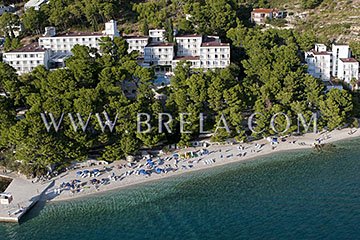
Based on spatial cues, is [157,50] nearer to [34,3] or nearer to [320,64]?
[320,64]

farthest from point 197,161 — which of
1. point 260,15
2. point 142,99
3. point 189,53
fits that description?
point 260,15

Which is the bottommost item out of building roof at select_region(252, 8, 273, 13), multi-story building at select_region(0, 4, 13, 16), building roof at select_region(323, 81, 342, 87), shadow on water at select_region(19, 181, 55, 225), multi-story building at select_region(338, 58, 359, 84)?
shadow on water at select_region(19, 181, 55, 225)

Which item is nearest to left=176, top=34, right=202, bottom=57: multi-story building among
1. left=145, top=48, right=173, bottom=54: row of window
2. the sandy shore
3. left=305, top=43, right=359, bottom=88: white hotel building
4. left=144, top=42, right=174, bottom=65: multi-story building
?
left=144, top=42, right=174, bottom=65: multi-story building

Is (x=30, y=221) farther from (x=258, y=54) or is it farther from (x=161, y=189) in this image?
(x=258, y=54)

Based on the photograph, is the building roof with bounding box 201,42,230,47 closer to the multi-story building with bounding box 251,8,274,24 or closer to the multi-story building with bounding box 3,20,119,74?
the multi-story building with bounding box 3,20,119,74

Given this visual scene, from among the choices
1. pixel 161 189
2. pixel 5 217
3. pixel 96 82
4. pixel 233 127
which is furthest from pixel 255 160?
pixel 5 217
